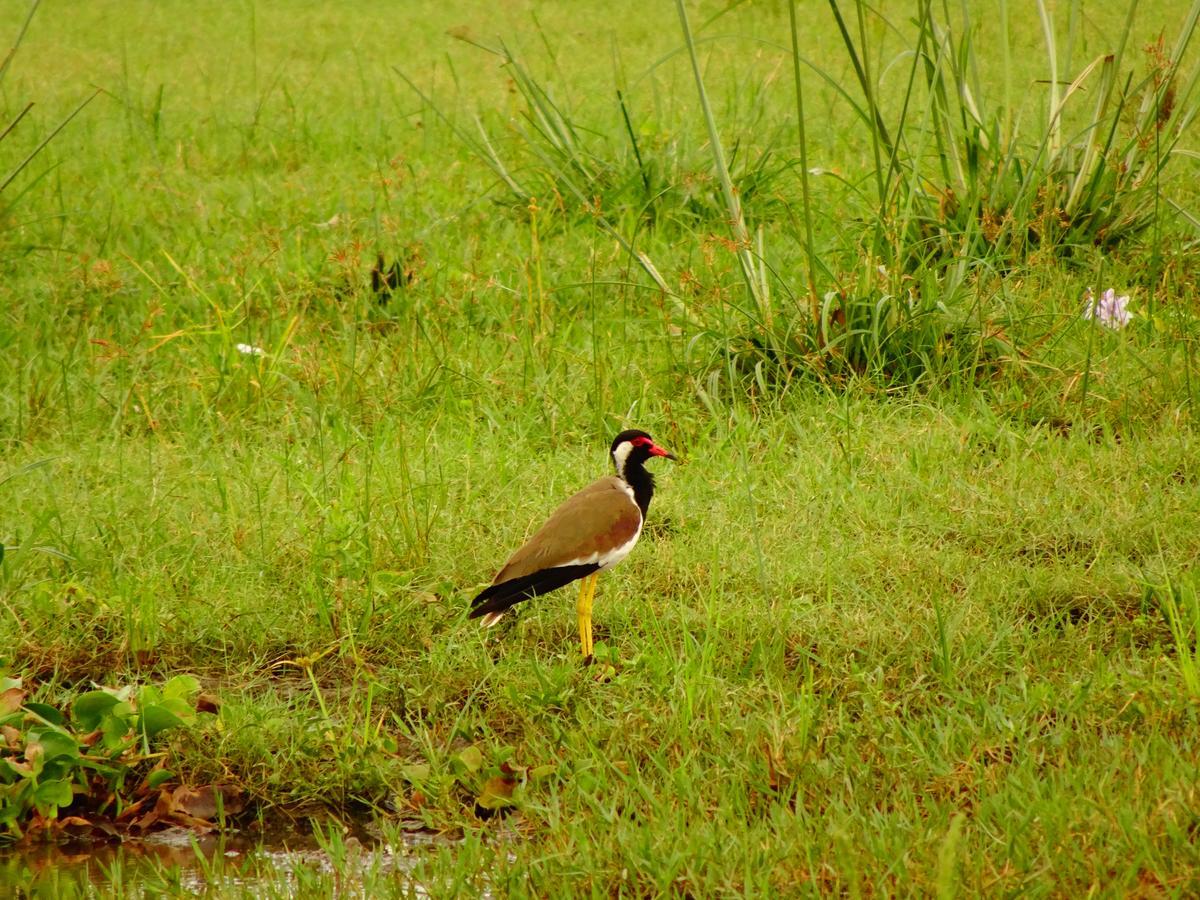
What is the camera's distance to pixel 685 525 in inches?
177

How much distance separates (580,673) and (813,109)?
5.27 metres

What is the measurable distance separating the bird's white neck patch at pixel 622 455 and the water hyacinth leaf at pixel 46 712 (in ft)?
5.38

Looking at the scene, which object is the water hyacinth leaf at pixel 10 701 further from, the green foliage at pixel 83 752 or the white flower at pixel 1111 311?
the white flower at pixel 1111 311

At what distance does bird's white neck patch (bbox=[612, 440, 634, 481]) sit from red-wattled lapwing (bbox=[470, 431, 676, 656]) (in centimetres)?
20

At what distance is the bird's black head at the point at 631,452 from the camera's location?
4.10 m

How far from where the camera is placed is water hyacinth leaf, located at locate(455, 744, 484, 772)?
3391 millimetres

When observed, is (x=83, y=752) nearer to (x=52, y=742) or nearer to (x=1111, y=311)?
(x=52, y=742)

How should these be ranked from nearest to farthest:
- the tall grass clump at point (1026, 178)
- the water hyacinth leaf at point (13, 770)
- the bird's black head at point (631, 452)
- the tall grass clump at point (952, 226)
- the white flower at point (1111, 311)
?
1. the water hyacinth leaf at point (13, 770)
2. the bird's black head at point (631, 452)
3. the tall grass clump at point (952, 226)
4. the white flower at point (1111, 311)
5. the tall grass clump at point (1026, 178)

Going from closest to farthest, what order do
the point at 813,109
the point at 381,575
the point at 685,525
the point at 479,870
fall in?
the point at 479,870 < the point at 381,575 < the point at 685,525 < the point at 813,109

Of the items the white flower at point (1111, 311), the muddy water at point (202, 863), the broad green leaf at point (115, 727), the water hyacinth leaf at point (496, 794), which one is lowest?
the muddy water at point (202, 863)

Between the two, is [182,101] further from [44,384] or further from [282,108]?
[44,384]

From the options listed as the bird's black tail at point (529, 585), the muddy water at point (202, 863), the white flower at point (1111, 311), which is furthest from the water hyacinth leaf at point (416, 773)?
the white flower at point (1111, 311)

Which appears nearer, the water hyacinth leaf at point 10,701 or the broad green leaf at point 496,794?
the broad green leaf at point 496,794

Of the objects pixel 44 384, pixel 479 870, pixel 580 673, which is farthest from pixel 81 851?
pixel 44 384
